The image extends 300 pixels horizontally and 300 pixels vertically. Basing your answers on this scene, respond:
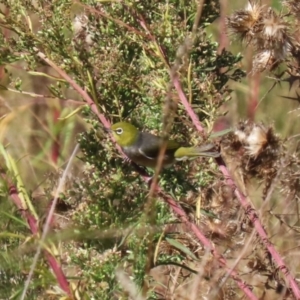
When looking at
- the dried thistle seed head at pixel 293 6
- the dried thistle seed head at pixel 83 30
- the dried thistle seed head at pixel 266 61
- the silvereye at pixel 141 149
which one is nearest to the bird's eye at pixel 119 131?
the silvereye at pixel 141 149

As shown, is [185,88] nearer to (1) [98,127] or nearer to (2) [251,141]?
(1) [98,127]

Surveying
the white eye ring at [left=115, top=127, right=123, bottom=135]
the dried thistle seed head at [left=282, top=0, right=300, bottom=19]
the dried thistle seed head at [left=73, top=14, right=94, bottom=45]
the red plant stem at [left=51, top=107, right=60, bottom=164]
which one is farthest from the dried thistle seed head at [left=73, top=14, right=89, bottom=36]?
the red plant stem at [left=51, top=107, right=60, bottom=164]

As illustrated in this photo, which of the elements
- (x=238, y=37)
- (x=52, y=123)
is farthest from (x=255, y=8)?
(x=52, y=123)

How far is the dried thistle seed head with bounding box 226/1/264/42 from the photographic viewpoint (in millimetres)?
1745

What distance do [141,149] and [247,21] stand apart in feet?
1.41

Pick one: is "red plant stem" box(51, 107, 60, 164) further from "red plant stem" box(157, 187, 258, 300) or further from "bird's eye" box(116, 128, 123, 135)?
"red plant stem" box(157, 187, 258, 300)

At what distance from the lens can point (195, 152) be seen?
1643 millimetres

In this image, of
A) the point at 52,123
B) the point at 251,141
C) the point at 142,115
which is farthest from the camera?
the point at 52,123

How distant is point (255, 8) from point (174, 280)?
72cm

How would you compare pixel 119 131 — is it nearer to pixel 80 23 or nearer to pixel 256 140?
pixel 80 23

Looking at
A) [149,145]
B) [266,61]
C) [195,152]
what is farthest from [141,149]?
[266,61]

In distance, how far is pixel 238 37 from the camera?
178 centimetres

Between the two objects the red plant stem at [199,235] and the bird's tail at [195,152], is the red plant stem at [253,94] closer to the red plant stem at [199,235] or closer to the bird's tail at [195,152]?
the bird's tail at [195,152]

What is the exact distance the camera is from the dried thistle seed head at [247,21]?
1.75 metres
